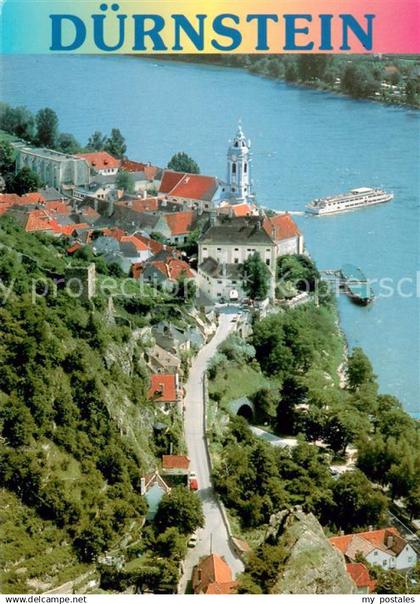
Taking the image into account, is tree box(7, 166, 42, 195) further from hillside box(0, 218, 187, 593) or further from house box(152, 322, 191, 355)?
hillside box(0, 218, 187, 593)

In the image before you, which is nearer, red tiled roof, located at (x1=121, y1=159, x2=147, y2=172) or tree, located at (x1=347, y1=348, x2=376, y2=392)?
tree, located at (x1=347, y1=348, x2=376, y2=392)

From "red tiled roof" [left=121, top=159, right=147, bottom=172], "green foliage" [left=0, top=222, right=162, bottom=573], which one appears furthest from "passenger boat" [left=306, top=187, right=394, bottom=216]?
"green foliage" [left=0, top=222, right=162, bottom=573]

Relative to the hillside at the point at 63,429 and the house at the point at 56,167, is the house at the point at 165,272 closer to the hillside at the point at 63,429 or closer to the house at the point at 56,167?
the hillside at the point at 63,429

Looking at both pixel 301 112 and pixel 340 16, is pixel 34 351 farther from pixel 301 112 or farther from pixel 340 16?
pixel 301 112

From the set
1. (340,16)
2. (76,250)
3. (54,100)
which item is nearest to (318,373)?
(76,250)

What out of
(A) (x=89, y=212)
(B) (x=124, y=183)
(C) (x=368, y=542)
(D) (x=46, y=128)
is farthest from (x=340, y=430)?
(D) (x=46, y=128)

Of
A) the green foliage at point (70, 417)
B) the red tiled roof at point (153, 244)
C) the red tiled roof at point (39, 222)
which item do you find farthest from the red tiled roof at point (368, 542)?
the red tiled roof at point (39, 222)

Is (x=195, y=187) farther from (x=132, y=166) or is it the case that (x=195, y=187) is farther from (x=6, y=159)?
(x=6, y=159)
